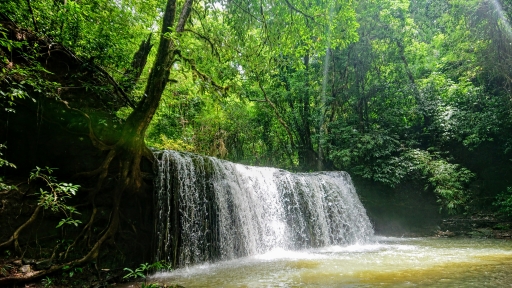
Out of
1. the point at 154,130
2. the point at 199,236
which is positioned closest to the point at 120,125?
the point at 199,236

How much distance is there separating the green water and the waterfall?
635 mm

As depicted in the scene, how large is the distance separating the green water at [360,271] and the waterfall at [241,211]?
635 mm

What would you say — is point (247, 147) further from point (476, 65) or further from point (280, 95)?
point (476, 65)

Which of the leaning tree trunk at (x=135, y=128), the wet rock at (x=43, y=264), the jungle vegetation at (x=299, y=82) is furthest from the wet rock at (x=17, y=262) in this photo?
the leaning tree trunk at (x=135, y=128)

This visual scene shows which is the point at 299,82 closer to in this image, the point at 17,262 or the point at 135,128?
the point at 135,128

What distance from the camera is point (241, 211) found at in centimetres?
812

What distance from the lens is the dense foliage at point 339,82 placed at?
5973 mm

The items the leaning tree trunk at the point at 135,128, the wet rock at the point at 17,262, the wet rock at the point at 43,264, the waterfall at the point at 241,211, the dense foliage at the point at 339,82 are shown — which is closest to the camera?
the wet rock at the point at 17,262

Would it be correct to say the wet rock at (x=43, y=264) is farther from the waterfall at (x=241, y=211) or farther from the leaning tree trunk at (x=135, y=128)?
the waterfall at (x=241, y=211)

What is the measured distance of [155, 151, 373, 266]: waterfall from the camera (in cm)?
670

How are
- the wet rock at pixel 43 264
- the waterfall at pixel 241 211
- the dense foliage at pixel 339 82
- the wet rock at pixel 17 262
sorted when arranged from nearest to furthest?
the wet rock at pixel 17 262 → the wet rock at pixel 43 264 → the dense foliage at pixel 339 82 → the waterfall at pixel 241 211

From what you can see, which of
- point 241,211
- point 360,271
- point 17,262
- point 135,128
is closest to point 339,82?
point 241,211

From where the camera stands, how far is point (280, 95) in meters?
15.0

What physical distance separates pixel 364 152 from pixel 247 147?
7.55 m
